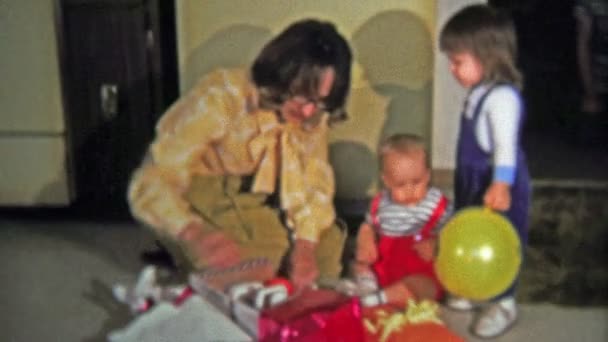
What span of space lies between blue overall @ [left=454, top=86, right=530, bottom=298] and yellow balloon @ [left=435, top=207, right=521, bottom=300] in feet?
0.08

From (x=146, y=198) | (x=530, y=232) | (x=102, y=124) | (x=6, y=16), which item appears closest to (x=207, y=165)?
(x=146, y=198)

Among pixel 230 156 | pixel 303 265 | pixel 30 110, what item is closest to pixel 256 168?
pixel 230 156

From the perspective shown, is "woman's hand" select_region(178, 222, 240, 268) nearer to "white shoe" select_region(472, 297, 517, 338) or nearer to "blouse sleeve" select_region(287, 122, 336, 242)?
"blouse sleeve" select_region(287, 122, 336, 242)

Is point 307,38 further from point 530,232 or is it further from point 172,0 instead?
point 530,232

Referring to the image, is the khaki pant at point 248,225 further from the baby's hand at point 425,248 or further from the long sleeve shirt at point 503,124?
the long sleeve shirt at point 503,124

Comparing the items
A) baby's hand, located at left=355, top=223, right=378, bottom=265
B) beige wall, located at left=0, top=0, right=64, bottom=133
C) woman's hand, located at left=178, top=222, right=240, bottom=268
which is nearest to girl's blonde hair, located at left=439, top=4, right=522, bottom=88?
baby's hand, located at left=355, top=223, right=378, bottom=265

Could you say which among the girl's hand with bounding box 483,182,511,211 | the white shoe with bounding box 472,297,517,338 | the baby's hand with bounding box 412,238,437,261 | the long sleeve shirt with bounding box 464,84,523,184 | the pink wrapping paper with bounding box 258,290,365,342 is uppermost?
the long sleeve shirt with bounding box 464,84,523,184

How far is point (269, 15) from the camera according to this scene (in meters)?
1.07

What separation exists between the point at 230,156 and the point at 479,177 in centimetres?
31

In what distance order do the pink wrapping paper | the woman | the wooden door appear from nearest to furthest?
the pink wrapping paper, the woman, the wooden door

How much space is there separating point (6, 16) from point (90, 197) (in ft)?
0.90

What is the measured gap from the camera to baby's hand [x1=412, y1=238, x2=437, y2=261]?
1.07 m

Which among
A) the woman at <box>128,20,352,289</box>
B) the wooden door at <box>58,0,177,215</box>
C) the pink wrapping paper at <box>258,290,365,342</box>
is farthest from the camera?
the wooden door at <box>58,0,177,215</box>

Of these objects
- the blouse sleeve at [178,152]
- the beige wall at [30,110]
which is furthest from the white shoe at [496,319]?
the beige wall at [30,110]
